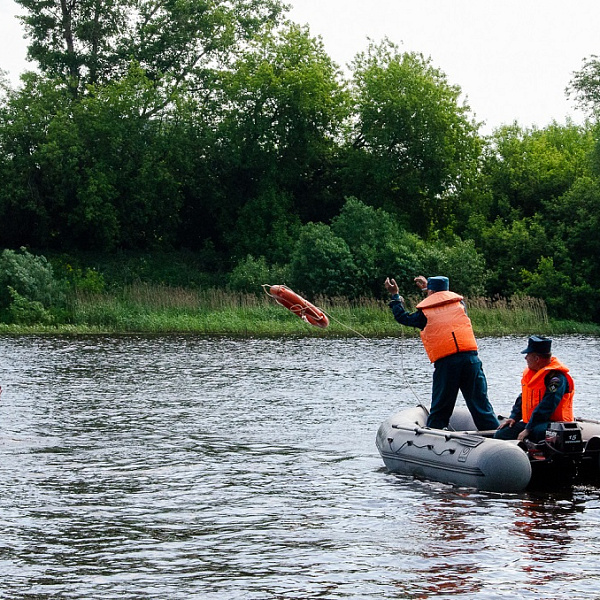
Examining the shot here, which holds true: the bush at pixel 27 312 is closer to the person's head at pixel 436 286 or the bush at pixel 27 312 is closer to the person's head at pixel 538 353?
the person's head at pixel 436 286

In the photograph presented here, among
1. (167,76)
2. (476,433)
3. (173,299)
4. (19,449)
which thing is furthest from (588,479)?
(167,76)

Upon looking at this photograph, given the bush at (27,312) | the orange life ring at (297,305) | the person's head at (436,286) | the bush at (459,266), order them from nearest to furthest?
A: the person's head at (436,286)
the orange life ring at (297,305)
the bush at (27,312)
the bush at (459,266)

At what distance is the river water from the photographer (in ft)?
27.4

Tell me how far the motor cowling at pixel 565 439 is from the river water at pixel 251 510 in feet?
1.66

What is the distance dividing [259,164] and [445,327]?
38.9m

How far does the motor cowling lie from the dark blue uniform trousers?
4.26ft

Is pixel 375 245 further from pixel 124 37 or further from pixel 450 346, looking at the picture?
pixel 450 346

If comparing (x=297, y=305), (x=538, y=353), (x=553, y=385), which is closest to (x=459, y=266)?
(x=297, y=305)

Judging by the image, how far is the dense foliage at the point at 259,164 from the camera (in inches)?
1795

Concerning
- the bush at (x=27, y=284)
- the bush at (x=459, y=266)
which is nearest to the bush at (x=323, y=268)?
the bush at (x=459, y=266)

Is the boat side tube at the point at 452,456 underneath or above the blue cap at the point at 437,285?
underneath

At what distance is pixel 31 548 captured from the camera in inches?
366

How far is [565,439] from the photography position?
37.0 feet

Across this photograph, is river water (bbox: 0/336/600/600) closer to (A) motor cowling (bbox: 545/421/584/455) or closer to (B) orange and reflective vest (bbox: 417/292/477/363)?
(A) motor cowling (bbox: 545/421/584/455)
